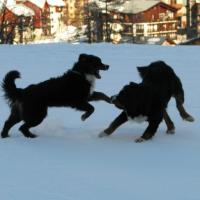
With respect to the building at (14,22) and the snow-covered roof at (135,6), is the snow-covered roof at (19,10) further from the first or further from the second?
the snow-covered roof at (135,6)

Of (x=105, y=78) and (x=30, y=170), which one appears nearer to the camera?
(x=30, y=170)

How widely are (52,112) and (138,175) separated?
325cm

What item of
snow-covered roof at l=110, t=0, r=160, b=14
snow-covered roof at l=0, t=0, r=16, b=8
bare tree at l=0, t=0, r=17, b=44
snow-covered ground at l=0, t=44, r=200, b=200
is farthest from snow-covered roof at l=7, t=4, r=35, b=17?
snow-covered ground at l=0, t=44, r=200, b=200

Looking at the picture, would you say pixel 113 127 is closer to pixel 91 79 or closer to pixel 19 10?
pixel 91 79

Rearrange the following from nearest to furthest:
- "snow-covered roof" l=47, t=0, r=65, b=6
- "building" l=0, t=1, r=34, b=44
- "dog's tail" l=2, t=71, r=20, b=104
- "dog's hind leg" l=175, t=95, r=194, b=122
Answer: "dog's tail" l=2, t=71, r=20, b=104
"dog's hind leg" l=175, t=95, r=194, b=122
"building" l=0, t=1, r=34, b=44
"snow-covered roof" l=47, t=0, r=65, b=6

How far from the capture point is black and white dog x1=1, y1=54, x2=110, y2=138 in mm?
5961

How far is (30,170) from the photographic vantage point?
470 cm

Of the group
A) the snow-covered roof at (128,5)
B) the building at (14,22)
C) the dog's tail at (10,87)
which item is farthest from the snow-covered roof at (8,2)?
the dog's tail at (10,87)

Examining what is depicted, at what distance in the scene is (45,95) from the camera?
19.7 ft

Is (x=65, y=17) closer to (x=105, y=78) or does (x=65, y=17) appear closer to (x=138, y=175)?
(x=105, y=78)

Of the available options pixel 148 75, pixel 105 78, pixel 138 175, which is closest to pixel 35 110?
pixel 148 75

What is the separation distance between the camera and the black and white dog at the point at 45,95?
596 centimetres

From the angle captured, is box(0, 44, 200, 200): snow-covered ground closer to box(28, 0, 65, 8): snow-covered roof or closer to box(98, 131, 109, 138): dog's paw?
box(98, 131, 109, 138): dog's paw

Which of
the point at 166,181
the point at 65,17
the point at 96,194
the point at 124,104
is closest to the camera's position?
the point at 96,194
